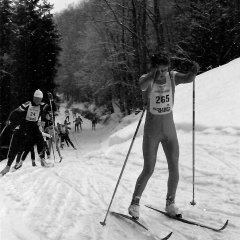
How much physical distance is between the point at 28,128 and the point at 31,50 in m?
28.2

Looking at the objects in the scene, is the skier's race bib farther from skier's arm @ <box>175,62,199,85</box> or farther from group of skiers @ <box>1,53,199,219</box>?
skier's arm @ <box>175,62,199,85</box>

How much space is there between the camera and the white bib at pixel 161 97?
199 inches

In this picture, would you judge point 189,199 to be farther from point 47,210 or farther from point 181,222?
point 47,210

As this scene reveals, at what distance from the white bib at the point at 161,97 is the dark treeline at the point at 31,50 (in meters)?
30.6

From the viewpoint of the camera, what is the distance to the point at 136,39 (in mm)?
30547

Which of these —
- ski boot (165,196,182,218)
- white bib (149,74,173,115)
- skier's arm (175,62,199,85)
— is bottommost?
ski boot (165,196,182,218)

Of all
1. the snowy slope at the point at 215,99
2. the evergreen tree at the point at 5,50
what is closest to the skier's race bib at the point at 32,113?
the snowy slope at the point at 215,99

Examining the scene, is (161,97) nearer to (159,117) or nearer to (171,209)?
(159,117)

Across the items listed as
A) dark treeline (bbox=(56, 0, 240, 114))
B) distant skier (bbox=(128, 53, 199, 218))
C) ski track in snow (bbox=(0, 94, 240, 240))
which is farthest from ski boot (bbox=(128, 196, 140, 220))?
dark treeline (bbox=(56, 0, 240, 114))

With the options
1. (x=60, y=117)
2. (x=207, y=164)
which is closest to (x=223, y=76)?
(x=207, y=164)

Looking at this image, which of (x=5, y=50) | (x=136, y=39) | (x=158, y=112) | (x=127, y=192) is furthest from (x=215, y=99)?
(x=5, y=50)

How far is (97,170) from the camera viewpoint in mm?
9766

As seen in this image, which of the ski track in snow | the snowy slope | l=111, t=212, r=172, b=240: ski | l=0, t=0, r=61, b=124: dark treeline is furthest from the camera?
l=0, t=0, r=61, b=124: dark treeline

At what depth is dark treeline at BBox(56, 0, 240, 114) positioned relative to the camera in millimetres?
22953
